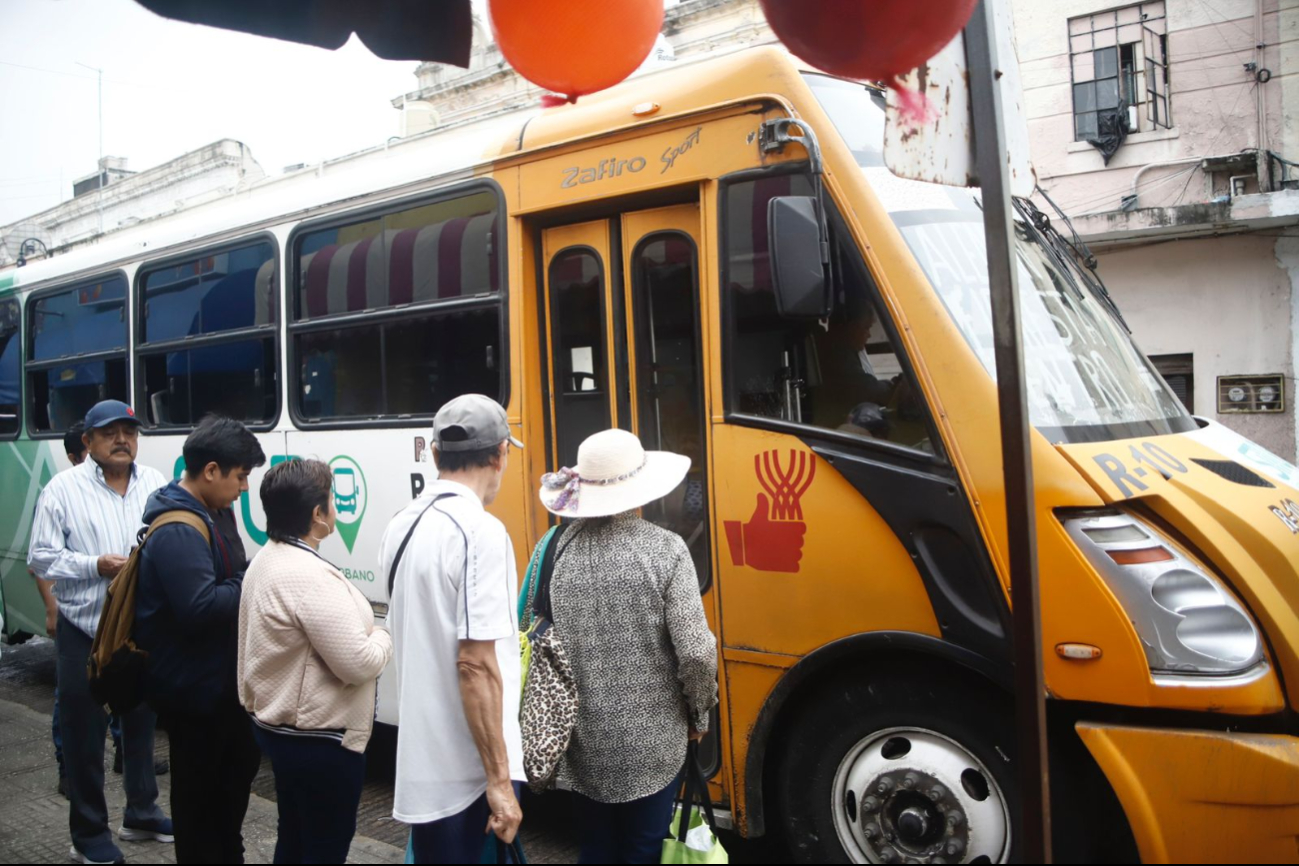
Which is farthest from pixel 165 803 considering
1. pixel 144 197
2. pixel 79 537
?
pixel 144 197

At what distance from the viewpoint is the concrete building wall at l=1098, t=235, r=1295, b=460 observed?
Result: 11891 millimetres

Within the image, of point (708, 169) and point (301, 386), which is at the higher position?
point (708, 169)

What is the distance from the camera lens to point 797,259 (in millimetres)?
3412

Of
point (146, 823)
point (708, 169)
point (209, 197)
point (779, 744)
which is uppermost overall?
point (209, 197)

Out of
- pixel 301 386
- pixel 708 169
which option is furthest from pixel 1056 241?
pixel 301 386

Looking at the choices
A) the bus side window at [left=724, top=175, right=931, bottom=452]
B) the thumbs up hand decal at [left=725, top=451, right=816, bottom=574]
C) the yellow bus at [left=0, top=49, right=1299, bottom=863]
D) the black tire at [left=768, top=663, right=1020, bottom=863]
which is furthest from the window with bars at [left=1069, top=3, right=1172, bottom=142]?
the black tire at [left=768, top=663, right=1020, bottom=863]

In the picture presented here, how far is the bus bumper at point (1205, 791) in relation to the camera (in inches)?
110

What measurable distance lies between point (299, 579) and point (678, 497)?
1.70m

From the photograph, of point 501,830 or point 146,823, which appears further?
point 146,823

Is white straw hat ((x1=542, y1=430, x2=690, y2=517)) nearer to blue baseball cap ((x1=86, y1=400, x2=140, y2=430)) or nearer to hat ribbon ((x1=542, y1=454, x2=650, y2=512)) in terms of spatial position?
hat ribbon ((x1=542, y1=454, x2=650, y2=512))

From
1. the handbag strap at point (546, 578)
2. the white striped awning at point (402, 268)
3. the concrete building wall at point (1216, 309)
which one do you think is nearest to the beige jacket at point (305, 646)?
the handbag strap at point (546, 578)

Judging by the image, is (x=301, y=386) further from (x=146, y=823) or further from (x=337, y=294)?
(x=146, y=823)

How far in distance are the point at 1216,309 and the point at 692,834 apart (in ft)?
38.9

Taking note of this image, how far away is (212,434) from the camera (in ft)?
11.4
